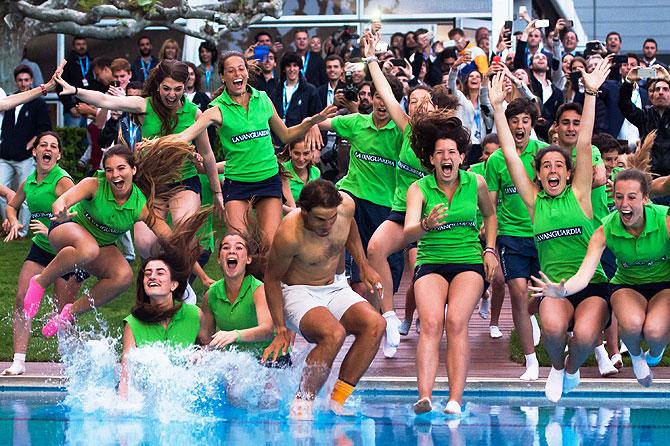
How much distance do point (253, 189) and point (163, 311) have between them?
1663 millimetres

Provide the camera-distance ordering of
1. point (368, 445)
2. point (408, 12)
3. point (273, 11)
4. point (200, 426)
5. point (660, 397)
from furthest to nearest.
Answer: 1. point (408, 12)
2. point (273, 11)
3. point (660, 397)
4. point (200, 426)
5. point (368, 445)

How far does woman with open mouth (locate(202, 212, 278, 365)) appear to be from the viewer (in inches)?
367

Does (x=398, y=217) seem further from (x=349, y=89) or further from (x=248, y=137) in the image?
(x=349, y=89)

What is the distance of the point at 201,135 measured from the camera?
35.0 ft

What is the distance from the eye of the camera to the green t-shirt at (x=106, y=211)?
999 cm

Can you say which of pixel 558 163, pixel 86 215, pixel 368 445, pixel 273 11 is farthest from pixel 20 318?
pixel 273 11

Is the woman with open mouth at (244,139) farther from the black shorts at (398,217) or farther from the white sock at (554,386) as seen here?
the white sock at (554,386)

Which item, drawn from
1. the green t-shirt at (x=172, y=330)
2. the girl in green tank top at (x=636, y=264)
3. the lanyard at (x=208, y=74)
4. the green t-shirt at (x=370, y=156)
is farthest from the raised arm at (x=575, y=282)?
the lanyard at (x=208, y=74)

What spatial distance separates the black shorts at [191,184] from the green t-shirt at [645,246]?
3677mm

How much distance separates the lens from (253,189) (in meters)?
10.6

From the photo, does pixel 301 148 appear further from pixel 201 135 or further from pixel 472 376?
pixel 472 376

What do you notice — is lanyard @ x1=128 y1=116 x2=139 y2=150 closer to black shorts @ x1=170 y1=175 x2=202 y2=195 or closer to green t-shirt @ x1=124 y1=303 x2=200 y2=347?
black shorts @ x1=170 y1=175 x2=202 y2=195

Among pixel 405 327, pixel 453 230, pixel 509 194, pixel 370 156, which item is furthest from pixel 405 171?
pixel 405 327

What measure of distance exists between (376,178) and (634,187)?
280 centimetres
